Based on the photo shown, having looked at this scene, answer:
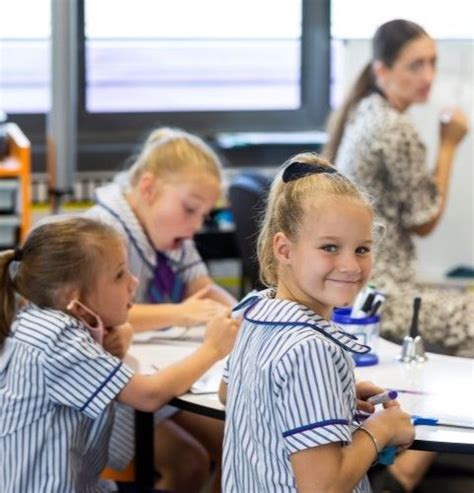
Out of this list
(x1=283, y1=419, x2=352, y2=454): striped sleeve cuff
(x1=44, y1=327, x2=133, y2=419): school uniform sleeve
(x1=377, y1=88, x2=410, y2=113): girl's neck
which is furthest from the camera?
(x1=377, y1=88, x2=410, y2=113): girl's neck

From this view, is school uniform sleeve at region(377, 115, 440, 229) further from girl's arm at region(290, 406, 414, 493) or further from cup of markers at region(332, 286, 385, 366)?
girl's arm at region(290, 406, 414, 493)

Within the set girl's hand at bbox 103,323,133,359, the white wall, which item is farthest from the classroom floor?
the white wall

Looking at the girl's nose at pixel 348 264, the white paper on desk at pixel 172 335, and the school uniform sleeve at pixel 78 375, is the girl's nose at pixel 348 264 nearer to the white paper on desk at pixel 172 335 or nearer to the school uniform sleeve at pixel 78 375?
the school uniform sleeve at pixel 78 375

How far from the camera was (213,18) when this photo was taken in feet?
17.6

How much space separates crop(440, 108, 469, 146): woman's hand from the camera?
163 inches

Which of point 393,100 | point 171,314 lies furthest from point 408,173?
point 171,314

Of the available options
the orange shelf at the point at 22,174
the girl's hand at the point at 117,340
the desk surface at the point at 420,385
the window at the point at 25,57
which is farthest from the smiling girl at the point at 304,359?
the window at the point at 25,57

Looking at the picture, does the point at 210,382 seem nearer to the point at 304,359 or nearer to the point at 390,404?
the point at 390,404

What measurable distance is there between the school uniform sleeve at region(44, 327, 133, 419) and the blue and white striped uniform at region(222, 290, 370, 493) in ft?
1.07

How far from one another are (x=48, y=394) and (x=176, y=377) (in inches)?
10.2

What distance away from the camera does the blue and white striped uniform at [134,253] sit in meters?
2.77

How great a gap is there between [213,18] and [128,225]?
258 cm

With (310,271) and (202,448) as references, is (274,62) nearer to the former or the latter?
(202,448)

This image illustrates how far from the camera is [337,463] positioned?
6.03 ft
